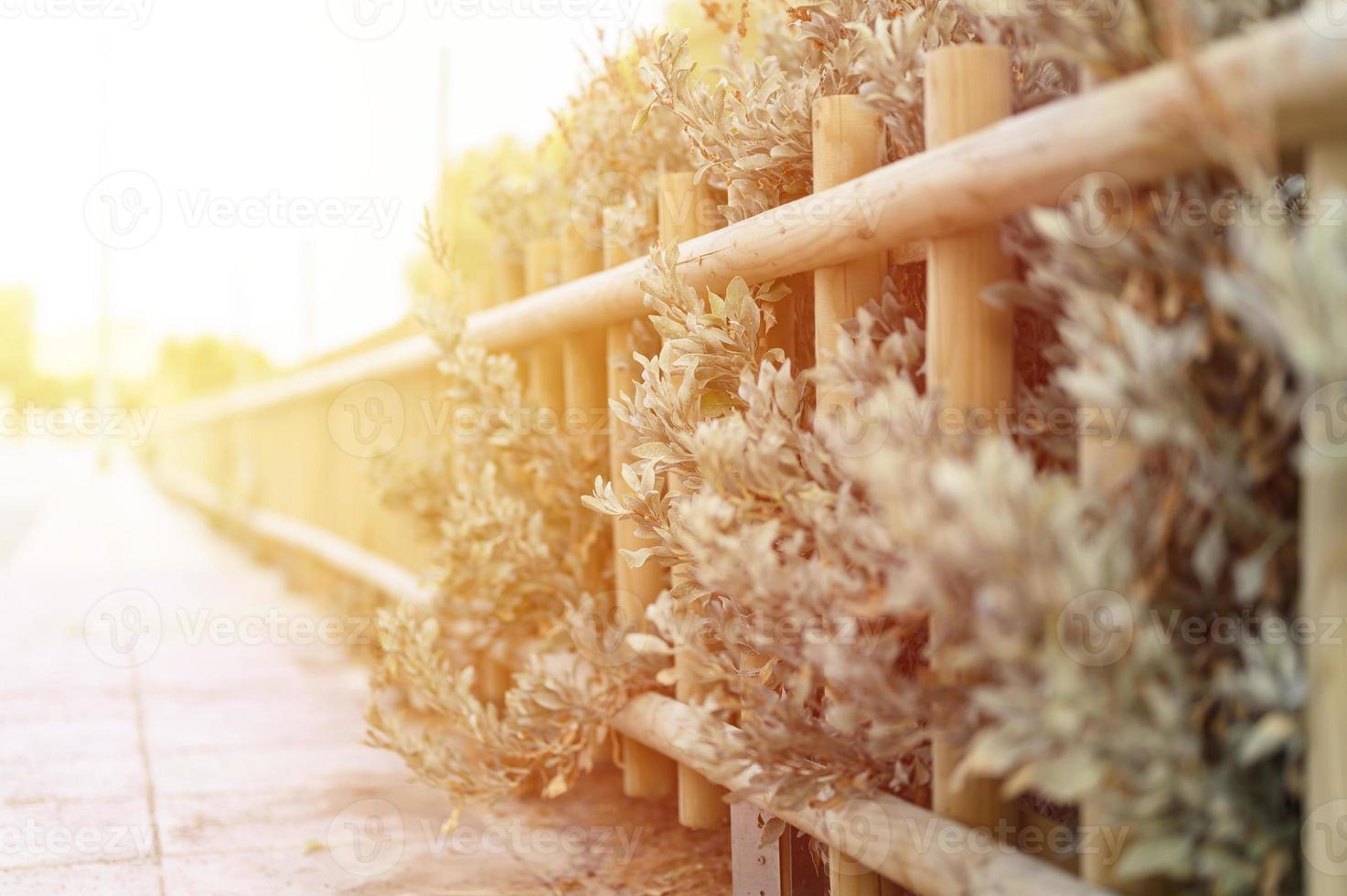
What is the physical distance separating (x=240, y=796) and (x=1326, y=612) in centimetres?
287

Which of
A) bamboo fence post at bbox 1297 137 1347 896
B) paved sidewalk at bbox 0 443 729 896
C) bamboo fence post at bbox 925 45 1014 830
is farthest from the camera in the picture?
paved sidewalk at bbox 0 443 729 896

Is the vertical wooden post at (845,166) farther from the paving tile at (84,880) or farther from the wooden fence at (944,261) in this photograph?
the paving tile at (84,880)

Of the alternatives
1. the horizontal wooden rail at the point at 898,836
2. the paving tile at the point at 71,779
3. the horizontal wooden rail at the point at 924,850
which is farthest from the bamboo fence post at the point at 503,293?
the horizontal wooden rail at the point at 924,850

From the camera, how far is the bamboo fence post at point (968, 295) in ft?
5.56

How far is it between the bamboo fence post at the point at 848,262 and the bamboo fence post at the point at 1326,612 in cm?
89

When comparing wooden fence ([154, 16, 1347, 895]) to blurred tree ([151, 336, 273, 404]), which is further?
blurred tree ([151, 336, 273, 404])

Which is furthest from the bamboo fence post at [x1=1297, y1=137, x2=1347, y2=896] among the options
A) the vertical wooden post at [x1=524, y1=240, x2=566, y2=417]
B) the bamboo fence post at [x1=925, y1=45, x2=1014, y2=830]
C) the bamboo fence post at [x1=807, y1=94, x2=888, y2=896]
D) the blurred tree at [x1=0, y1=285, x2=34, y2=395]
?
the blurred tree at [x1=0, y1=285, x2=34, y2=395]

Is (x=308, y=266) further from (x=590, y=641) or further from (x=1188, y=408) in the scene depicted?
(x=1188, y=408)

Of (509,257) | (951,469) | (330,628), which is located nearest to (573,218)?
(509,257)

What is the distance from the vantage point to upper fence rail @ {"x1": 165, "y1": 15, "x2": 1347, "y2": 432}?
1191 millimetres

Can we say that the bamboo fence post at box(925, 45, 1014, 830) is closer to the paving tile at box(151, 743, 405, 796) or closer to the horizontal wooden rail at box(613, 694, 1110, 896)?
the horizontal wooden rail at box(613, 694, 1110, 896)

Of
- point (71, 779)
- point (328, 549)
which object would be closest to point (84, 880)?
point (71, 779)

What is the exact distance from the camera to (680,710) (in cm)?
264

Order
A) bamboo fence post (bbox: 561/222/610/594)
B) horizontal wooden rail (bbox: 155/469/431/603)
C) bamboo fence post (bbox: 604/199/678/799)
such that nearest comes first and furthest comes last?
bamboo fence post (bbox: 604/199/678/799), bamboo fence post (bbox: 561/222/610/594), horizontal wooden rail (bbox: 155/469/431/603)
